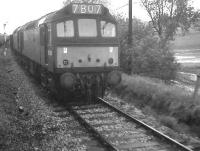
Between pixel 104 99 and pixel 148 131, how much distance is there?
167 inches

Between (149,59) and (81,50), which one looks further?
(149,59)

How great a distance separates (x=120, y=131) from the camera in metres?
8.66

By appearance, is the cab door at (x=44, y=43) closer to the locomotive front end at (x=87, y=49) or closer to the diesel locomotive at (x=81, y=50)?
the diesel locomotive at (x=81, y=50)

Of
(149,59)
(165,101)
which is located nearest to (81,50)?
(165,101)

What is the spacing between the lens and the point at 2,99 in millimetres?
11703

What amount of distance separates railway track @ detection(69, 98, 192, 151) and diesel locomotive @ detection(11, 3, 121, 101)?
1.10 meters

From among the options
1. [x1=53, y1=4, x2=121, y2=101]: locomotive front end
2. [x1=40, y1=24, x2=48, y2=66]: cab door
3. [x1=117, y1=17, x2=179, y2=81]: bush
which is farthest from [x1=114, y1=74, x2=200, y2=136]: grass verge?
[x1=117, y1=17, x2=179, y2=81]: bush

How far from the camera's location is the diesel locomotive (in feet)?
38.0

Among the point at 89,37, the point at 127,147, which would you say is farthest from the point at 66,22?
the point at 127,147

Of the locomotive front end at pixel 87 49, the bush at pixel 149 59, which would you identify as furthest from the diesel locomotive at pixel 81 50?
the bush at pixel 149 59

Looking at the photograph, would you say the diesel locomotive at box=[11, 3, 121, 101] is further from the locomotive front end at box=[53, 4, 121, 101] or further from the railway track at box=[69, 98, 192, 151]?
the railway track at box=[69, 98, 192, 151]

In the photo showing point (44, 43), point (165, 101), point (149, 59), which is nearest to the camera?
point (165, 101)

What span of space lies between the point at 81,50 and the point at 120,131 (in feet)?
13.3

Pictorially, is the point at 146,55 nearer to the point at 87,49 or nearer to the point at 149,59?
the point at 149,59
